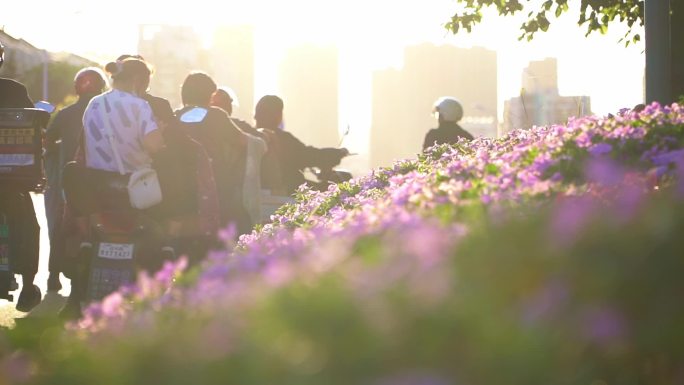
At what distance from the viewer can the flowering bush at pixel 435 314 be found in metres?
2.53

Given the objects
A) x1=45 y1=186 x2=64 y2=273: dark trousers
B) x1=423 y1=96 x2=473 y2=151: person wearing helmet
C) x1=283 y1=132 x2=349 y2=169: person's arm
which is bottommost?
x1=45 y1=186 x2=64 y2=273: dark trousers

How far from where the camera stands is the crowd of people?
9.38m

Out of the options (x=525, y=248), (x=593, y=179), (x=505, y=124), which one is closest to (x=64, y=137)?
(x=505, y=124)

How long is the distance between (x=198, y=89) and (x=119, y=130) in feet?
9.63

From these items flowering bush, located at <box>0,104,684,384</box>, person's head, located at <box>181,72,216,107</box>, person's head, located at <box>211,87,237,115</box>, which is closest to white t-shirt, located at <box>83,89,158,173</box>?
person's head, located at <box>181,72,216,107</box>

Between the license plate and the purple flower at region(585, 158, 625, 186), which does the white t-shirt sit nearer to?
the license plate

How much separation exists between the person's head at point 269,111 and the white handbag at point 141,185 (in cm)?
497

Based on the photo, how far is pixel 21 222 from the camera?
1054cm

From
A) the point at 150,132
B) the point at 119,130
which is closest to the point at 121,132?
the point at 119,130

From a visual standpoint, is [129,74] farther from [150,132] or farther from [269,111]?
[269,111]

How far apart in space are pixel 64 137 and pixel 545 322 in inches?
410

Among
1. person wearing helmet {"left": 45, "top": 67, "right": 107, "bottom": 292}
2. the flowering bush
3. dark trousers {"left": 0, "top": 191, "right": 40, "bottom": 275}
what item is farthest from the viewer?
person wearing helmet {"left": 45, "top": 67, "right": 107, "bottom": 292}

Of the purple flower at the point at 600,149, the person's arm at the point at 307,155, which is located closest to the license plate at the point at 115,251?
the purple flower at the point at 600,149

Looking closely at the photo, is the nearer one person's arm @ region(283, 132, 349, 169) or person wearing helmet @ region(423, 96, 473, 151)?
person's arm @ region(283, 132, 349, 169)
